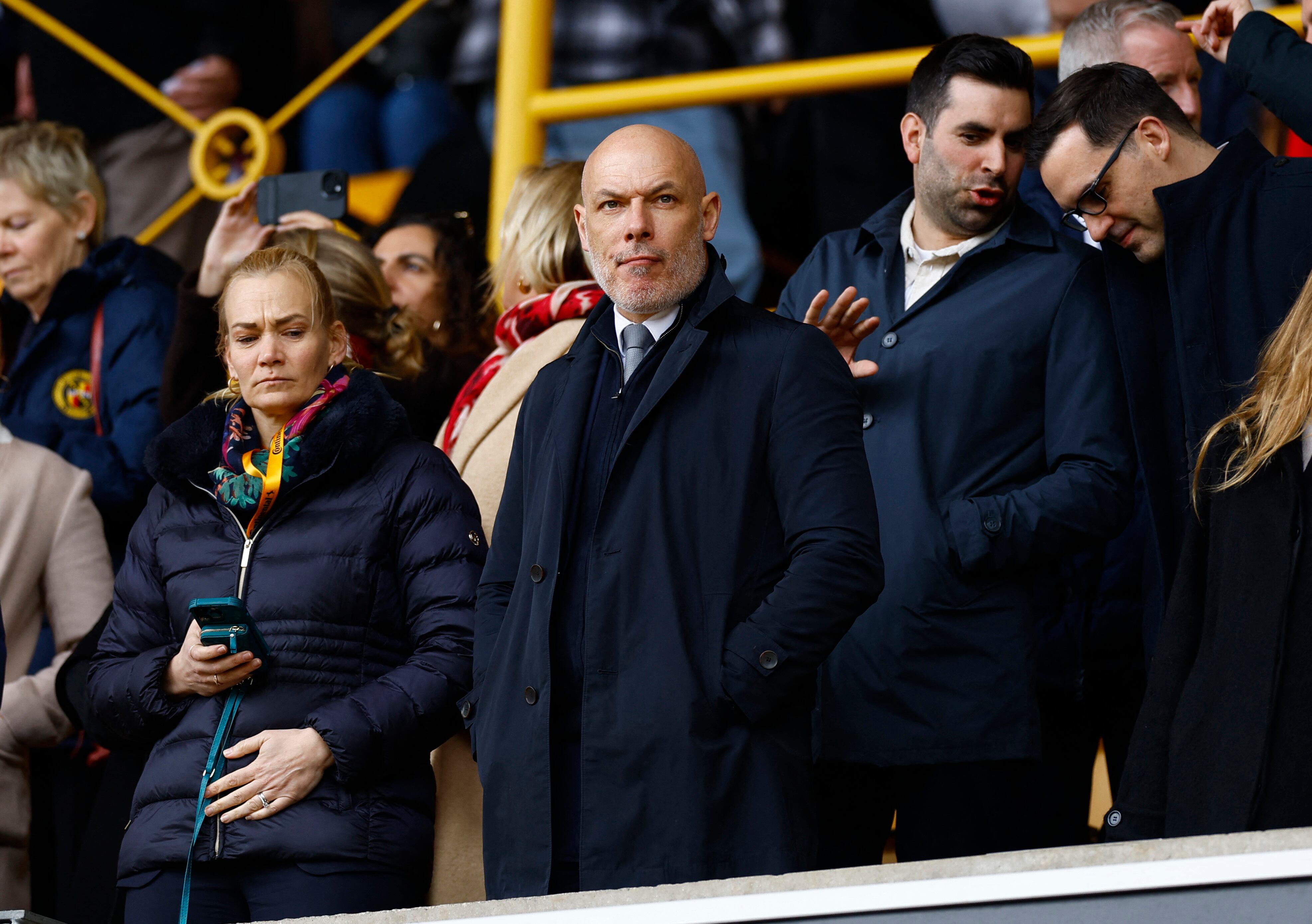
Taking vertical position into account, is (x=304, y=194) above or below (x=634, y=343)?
above

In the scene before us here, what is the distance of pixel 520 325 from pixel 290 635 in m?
0.84

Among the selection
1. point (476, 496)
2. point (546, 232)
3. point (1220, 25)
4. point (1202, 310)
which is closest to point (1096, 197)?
point (1202, 310)

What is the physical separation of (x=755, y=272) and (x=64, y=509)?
7.79ft

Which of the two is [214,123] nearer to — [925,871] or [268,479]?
[268,479]

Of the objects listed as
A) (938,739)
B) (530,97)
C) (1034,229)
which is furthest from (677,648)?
(530,97)

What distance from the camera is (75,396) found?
4375 millimetres

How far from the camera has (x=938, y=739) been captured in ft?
9.95

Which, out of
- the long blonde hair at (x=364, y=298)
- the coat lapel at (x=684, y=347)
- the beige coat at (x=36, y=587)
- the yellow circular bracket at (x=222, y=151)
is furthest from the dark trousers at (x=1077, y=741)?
the yellow circular bracket at (x=222, y=151)

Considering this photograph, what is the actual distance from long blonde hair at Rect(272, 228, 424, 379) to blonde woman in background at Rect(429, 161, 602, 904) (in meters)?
0.20

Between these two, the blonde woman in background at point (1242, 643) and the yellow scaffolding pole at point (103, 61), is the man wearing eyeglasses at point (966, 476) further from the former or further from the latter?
the yellow scaffolding pole at point (103, 61)

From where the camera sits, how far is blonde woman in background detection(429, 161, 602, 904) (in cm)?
324

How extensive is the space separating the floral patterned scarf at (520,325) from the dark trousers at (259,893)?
998 mm

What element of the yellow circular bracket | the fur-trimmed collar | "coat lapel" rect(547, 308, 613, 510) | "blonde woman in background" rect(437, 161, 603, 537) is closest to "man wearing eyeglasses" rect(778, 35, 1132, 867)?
"coat lapel" rect(547, 308, 613, 510)

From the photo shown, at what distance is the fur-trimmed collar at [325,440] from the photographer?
3.26 meters
